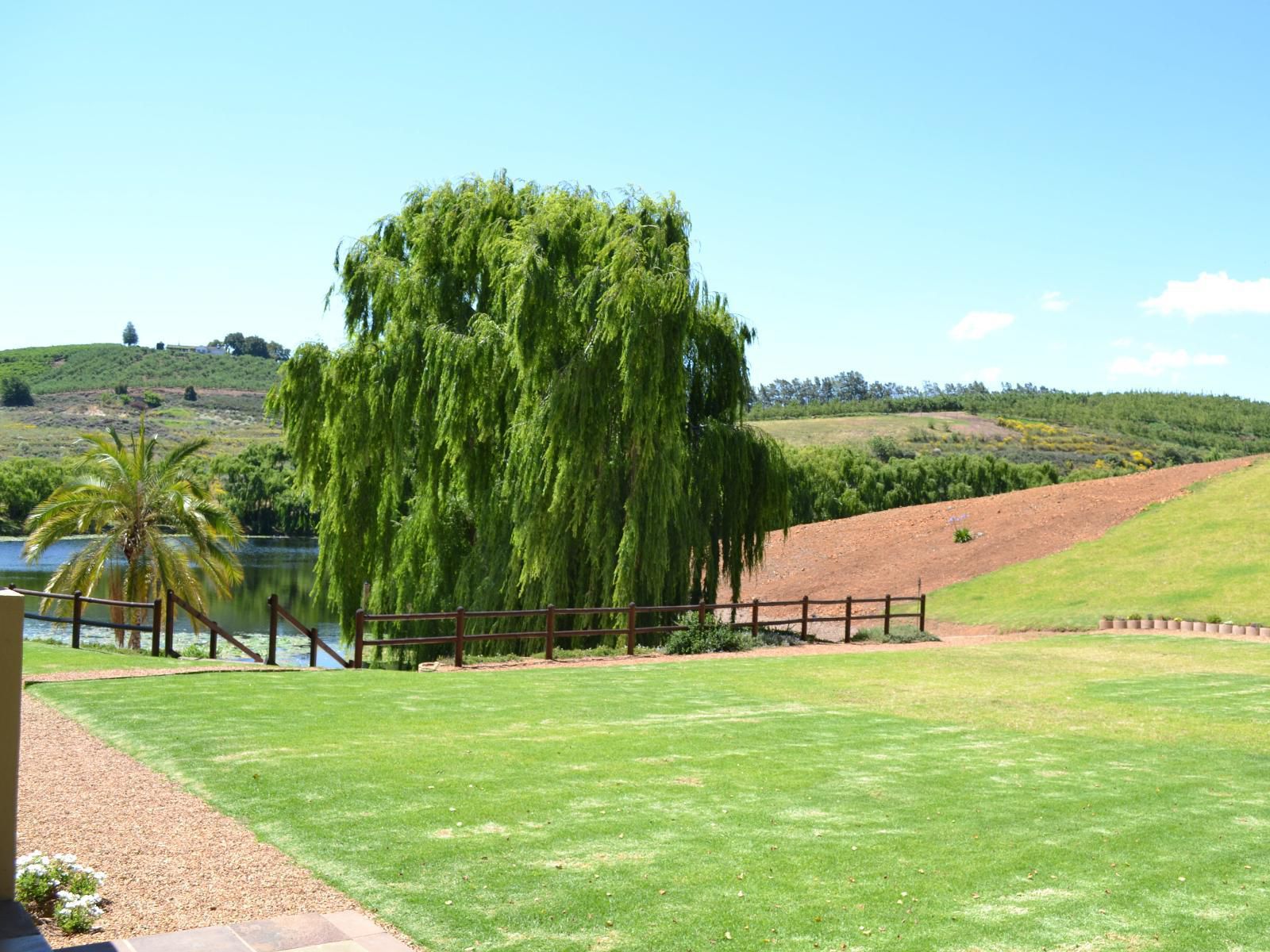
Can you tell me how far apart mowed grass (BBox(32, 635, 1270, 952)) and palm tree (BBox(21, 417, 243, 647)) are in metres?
13.4

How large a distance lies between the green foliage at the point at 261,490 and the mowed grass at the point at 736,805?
81189 millimetres

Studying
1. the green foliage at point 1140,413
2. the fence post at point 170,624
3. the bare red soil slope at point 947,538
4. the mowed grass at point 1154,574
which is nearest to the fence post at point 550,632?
the fence post at point 170,624

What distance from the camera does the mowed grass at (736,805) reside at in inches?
255

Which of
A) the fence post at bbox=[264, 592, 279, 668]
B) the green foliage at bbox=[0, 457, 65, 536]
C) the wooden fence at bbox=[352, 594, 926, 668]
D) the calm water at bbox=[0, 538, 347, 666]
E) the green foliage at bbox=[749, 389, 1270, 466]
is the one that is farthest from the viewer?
the green foliage at bbox=[749, 389, 1270, 466]

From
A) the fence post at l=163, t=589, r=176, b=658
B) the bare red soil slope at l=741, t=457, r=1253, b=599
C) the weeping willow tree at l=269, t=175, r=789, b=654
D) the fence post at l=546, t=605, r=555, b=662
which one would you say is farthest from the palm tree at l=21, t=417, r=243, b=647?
the bare red soil slope at l=741, t=457, r=1253, b=599

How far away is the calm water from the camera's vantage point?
123ft

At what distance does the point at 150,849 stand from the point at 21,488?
3686 inches

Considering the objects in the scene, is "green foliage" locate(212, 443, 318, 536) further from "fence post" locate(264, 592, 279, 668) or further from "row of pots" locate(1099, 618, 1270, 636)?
"fence post" locate(264, 592, 279, 668)

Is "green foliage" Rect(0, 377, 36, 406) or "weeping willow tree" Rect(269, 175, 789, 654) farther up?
"green foliage" Rect(0, 377, 36, 406)

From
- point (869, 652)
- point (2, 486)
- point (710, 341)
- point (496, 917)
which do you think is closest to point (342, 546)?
point (710, 341)

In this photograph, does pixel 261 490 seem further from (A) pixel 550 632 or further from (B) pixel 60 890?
(B) pixel 60 890

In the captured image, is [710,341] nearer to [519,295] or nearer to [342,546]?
[519,295]

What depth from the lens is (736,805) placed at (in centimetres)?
898

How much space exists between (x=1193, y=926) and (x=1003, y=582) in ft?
122
